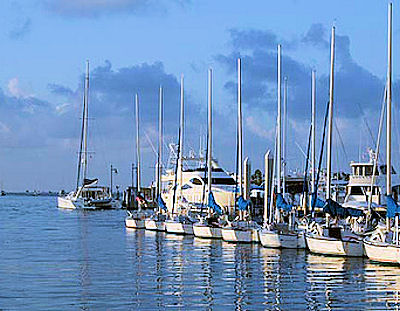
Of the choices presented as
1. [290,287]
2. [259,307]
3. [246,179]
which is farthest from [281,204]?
[259,307]

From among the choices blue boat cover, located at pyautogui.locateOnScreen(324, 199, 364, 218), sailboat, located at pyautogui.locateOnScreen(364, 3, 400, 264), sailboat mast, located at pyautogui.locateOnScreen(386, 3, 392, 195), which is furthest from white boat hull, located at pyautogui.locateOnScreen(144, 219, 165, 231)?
sailboat, located at pyautogui.locateOnScreen(364, 3, 400, 264)

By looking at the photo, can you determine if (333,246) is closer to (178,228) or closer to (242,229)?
(242,229)

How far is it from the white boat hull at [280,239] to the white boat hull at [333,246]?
250cm

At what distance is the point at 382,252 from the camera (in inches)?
1499

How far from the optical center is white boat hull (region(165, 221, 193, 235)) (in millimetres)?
64012

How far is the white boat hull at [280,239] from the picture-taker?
48.2 metres

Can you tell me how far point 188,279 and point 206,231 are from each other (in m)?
23.1

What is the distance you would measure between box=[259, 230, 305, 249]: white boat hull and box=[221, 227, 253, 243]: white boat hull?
9.92ft

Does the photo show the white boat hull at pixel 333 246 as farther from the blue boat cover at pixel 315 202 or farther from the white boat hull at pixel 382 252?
the blue boat cover at pixel 315 202

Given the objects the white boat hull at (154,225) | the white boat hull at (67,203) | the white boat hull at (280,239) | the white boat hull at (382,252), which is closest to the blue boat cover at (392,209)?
the white boat hull at (382,252)

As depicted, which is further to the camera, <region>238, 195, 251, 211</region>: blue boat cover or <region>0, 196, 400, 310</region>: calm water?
<region>238, 195, 251, 211</region>: blue boat cover

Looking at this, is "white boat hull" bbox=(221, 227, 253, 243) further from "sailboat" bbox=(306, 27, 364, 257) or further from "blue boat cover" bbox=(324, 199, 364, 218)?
"blue boat cover" bbox=(324, 199, 364, 218)

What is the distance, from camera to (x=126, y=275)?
37.2 m

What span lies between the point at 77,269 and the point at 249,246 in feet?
48.2
